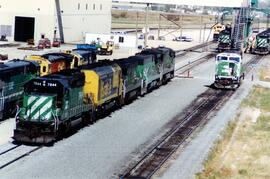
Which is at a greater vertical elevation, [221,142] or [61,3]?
[61,3]

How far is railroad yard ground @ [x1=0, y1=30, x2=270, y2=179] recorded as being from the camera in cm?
2511

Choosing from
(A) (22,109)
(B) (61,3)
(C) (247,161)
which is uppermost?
(B) (61,3)

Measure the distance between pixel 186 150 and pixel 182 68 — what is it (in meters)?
42.5

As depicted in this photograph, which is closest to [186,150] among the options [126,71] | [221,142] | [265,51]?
[221,142]

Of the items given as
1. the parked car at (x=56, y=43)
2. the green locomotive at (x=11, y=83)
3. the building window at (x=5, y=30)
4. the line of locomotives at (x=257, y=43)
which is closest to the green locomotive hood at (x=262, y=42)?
the line of locomotives at (x=257, y=43)

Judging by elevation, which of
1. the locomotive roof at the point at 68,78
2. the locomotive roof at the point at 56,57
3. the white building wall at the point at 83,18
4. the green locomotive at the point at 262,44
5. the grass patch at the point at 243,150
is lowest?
the grass patch at the point at 243,150

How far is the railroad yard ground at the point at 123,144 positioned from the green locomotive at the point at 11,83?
1.11 m

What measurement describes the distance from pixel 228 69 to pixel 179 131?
20438 millimetres

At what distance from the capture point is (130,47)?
92500 mm

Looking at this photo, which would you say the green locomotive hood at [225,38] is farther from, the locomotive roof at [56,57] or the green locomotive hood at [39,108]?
the green locomotive hood at [39,108]

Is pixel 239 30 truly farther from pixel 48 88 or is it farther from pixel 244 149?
pixel 48 88

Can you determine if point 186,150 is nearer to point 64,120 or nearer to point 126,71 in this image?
point 64,120

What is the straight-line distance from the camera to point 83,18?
96.6m

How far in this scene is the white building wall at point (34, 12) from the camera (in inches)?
3428
